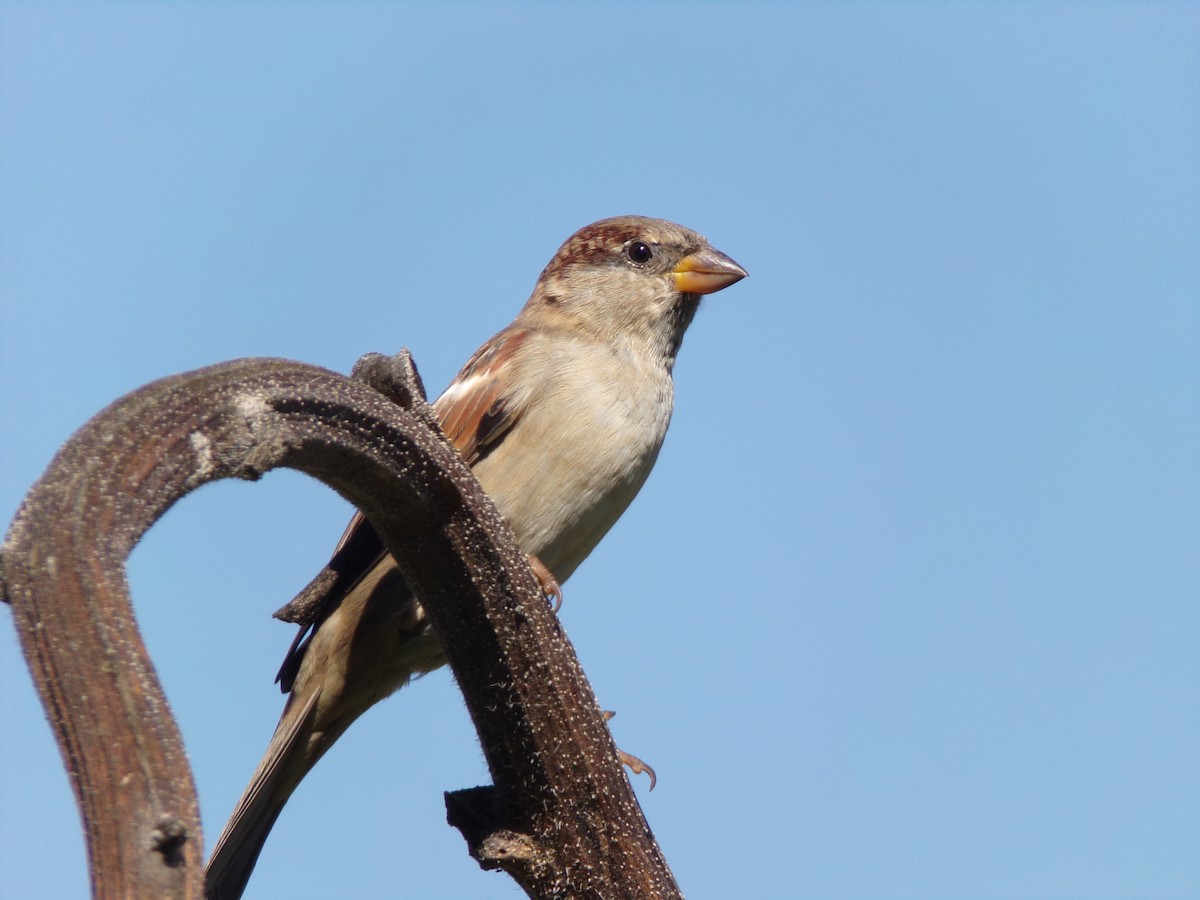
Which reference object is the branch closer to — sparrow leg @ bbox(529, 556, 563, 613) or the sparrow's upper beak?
sparrow leg @ bbox(529, 556, 563, 613)

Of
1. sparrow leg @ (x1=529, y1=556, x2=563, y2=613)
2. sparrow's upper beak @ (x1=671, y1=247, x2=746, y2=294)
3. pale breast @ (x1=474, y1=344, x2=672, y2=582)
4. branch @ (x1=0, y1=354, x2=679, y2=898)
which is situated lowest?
branch @ (x1=0, y1=354, x2=679, y2=898)

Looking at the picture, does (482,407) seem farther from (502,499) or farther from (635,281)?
(635,281)

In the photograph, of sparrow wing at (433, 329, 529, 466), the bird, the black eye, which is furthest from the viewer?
the black eye

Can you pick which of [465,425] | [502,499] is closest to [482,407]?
[465,425]

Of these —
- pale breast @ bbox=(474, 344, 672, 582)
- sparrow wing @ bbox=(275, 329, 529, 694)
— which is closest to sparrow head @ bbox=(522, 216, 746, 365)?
sparrow wing @ bbox=(275, 329, 529, 694)

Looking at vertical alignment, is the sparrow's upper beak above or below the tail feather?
above

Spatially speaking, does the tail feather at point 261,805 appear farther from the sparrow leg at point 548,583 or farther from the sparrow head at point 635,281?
the sparrow head at point 635,281
